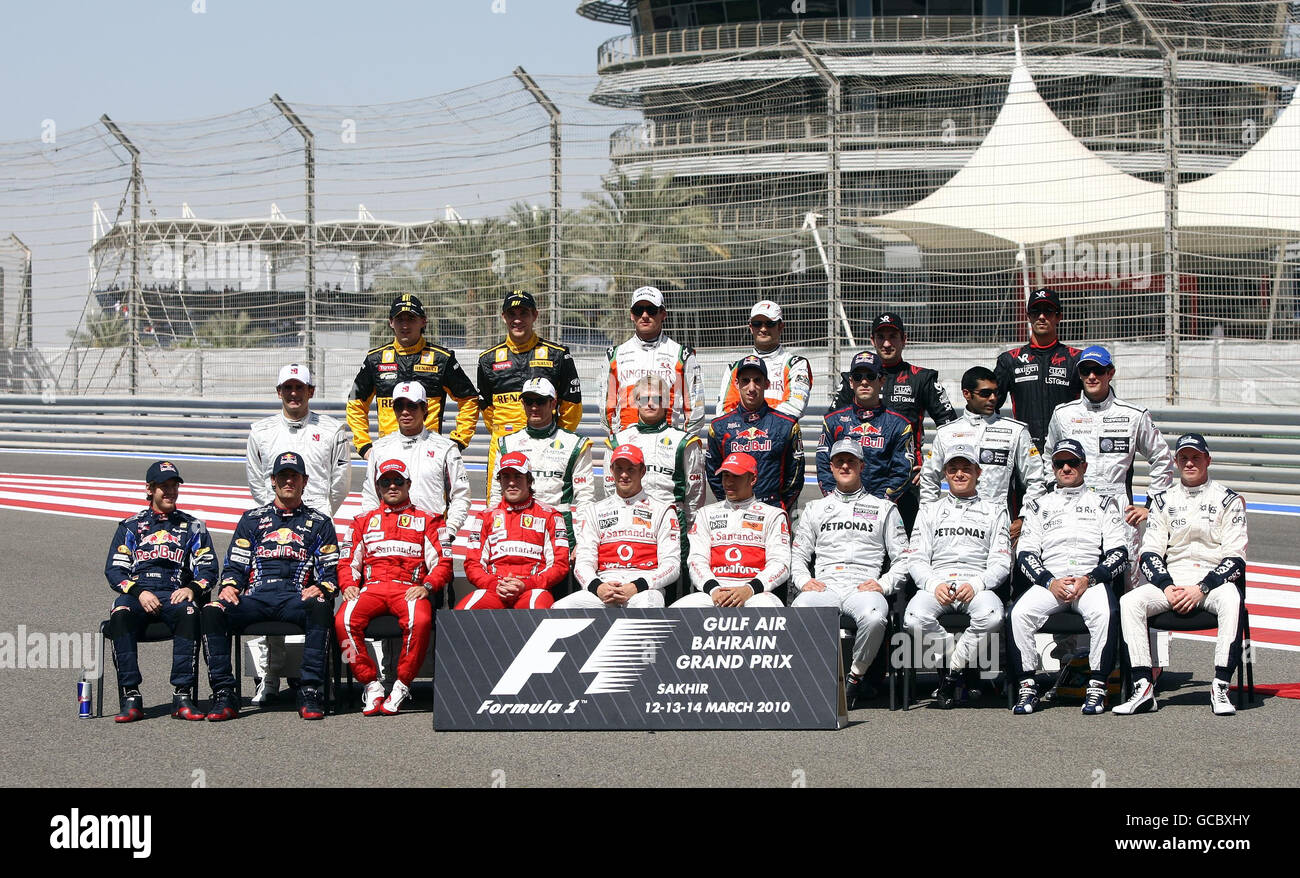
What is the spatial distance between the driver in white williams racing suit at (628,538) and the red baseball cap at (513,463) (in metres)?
0.42

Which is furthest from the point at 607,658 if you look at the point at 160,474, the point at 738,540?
the point at 160,474

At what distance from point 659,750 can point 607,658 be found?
627mm

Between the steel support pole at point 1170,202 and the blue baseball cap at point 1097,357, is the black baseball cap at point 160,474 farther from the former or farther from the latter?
the steel support pole at point 1170,202

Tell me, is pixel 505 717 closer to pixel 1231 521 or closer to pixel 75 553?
pixel 1231 521

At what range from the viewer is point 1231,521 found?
768cm

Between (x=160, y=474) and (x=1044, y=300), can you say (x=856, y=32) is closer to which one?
(x=1044, y=300)

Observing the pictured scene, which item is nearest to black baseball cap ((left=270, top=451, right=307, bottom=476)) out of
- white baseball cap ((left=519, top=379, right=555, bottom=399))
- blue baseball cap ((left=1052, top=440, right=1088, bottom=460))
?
white baseball cap ((left=519, top=379, right=555, bottom=399))

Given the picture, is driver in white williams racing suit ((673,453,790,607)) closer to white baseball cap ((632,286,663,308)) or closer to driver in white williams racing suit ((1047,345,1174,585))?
white baseball cap ((632,286,663,308))

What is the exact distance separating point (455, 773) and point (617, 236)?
12.4 metres

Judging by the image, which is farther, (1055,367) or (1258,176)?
(1258,176)

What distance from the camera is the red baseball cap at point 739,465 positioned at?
7.78m

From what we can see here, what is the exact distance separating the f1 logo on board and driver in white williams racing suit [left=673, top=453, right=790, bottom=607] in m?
0.73
